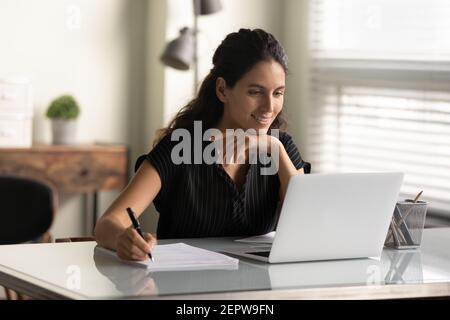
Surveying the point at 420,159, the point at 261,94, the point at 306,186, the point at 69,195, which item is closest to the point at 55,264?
the point at 306,186

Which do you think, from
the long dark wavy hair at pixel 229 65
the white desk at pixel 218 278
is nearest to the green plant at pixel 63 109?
the long dark wavy hair at pixel 229 65

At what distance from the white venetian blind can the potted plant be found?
1.24 m

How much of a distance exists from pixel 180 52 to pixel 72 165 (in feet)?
2.59

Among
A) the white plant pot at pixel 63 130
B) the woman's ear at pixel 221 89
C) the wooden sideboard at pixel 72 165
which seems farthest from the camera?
the white plant pot at pixel 63 130

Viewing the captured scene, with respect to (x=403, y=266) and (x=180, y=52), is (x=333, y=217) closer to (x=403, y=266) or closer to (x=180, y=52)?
(x=403, y=266)

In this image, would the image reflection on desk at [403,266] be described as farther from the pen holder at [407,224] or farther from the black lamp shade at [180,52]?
the black lamp shade at [180,52]

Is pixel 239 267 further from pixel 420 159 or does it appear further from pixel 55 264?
pixel 420 159

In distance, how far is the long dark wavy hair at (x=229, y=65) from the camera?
265 cm

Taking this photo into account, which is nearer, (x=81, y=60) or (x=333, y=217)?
(x=333, y=217)

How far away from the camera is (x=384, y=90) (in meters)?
4.48

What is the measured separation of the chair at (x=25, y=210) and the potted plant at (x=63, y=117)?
3.14 feet

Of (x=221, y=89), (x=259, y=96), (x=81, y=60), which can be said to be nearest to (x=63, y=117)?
(x=81, y=60)

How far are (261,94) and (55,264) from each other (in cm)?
79

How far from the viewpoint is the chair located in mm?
3879
